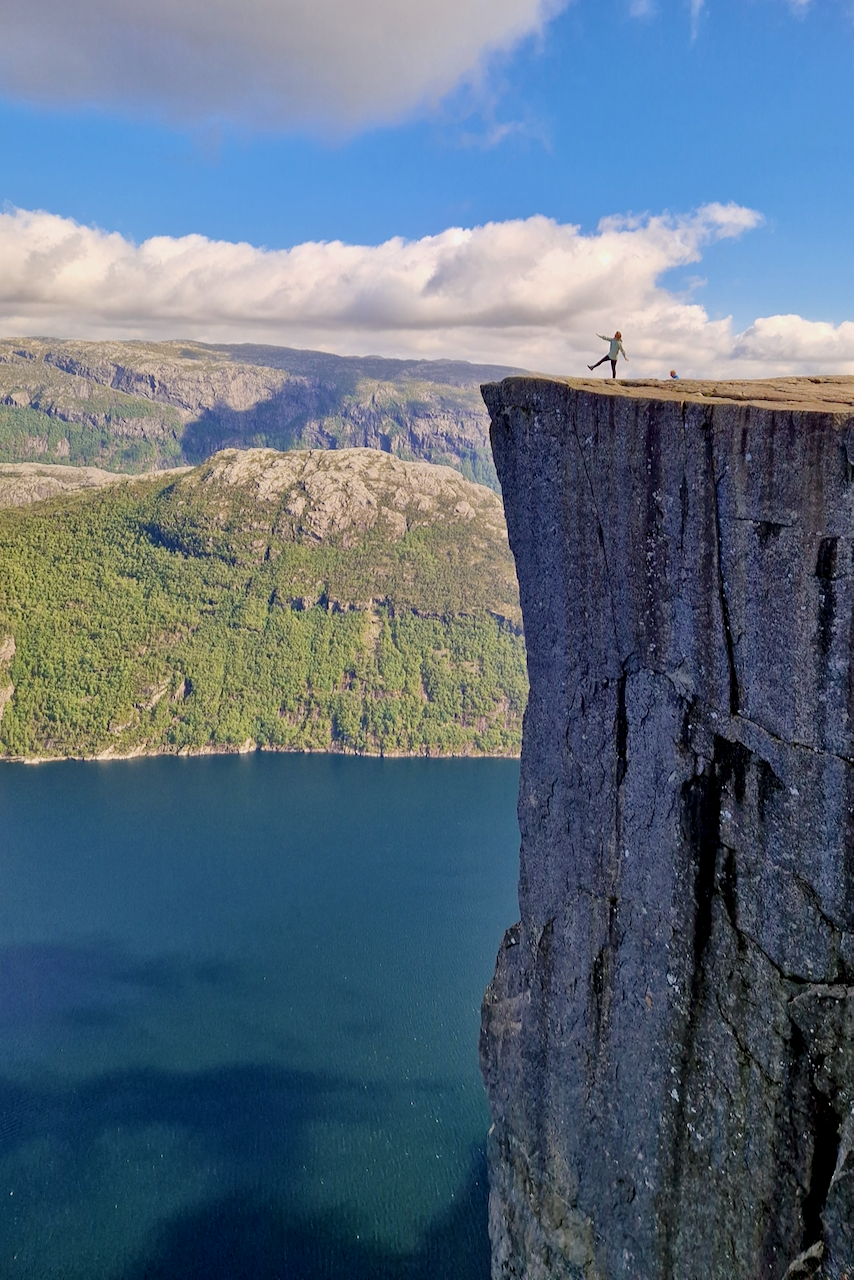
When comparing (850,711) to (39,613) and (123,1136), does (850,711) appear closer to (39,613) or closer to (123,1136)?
(123,1136)

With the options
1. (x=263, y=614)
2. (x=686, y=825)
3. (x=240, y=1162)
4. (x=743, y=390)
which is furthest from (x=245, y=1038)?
(x=263, y=614)

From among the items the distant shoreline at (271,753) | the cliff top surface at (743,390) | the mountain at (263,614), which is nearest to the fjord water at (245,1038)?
the distant shoreline at (271,753)

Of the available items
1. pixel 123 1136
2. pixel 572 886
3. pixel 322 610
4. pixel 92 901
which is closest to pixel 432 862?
pixel 92 901

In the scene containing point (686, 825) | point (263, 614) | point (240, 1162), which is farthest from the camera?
point (263, 614)

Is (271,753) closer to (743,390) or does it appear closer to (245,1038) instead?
(245,1038)

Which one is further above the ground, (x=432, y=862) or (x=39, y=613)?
(x=39, y=613)

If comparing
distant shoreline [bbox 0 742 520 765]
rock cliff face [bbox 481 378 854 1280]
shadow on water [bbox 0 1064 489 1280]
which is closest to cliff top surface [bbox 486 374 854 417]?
rock cliff face [bbox 481 378 854 1280]

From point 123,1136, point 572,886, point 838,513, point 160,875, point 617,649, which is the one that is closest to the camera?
point 838,513

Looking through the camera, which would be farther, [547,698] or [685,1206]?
[547,698]
